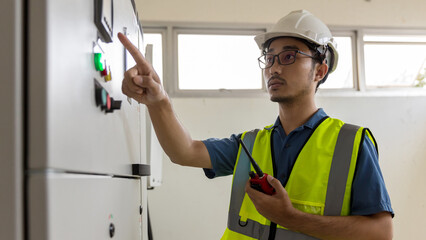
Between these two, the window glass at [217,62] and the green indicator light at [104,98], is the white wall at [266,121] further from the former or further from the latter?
the green indicator light at [104,98]

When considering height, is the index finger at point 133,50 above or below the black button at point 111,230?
above

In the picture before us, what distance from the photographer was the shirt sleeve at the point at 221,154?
1.42 m

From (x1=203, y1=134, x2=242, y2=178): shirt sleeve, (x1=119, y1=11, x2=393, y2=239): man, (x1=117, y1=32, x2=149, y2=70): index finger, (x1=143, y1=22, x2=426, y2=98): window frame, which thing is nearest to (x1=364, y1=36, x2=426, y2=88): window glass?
(x1=143, y1=22, x2=426, y2=98): window frame

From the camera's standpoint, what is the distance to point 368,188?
1.11m

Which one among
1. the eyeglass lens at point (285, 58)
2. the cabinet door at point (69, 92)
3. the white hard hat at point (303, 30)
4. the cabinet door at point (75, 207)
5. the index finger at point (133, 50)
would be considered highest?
the white hard hat at point (303, 30)

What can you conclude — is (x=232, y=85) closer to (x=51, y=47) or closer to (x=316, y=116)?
(x=316, y=116)

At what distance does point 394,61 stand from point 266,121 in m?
1.32

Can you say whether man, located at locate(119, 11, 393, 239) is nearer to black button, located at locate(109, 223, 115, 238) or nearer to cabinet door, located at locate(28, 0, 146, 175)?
cabinet door, located at locate(28, 0, 146, 175)

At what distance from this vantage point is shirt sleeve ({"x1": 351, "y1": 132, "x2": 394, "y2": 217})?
1095 millimetres

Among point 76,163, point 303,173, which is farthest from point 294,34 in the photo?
point 76,163

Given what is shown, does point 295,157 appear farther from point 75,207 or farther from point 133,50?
point 75,207

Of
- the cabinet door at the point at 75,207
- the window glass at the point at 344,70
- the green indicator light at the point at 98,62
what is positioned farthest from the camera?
the window glass at the point at 344,70

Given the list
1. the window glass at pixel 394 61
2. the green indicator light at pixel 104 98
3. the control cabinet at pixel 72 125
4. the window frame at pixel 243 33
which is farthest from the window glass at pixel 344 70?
the green indicator light at pixel 104 98
